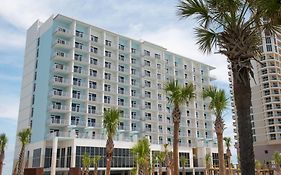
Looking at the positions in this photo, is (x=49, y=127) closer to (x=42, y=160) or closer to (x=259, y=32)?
(x=42, y=160)

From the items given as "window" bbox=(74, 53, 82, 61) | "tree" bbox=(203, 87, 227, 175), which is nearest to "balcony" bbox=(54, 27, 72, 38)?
"window" bbox=(74, 53, 82, 61)

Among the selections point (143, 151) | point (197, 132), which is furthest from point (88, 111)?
point (197, 132)

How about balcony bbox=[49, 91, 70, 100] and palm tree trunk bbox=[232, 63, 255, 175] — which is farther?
balcony bbox=[49, 91, 70, 100]

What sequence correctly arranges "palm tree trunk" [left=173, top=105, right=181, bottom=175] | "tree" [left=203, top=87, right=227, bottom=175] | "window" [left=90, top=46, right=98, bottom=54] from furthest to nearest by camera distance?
"window" [left=90, top=46, right=98, bottom=54]
"tree" [left=203, top=87, right=227, bottom=175]
"palm tree trunk" [left=173, top=105, right=181, bottom=175]

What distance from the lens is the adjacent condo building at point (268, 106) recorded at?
3189 inches

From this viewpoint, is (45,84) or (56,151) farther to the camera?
(45,84)

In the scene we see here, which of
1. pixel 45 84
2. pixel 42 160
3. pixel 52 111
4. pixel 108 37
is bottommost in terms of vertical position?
pixel 42 160

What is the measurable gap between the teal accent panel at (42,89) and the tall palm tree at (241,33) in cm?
4672

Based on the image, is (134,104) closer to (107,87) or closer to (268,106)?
(107,87)

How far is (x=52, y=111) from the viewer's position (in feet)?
175

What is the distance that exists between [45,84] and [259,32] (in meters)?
50.2

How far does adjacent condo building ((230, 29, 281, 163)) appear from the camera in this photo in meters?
81.0

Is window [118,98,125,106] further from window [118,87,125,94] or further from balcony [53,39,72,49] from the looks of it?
balcony [53,39,72,49]

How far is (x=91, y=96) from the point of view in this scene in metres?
59.7
